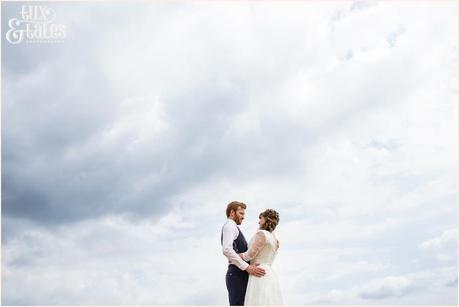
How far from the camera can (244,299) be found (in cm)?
1037

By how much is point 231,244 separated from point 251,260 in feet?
1.65

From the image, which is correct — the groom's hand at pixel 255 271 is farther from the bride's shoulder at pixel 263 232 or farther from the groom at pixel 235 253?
the bride's shoulder at pixel 263 232

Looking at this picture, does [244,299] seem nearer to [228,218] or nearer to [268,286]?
[268,286]

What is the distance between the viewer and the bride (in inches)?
396

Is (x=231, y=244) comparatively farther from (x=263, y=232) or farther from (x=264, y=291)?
(x=264, y=291)

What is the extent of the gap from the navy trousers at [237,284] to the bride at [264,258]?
198mm

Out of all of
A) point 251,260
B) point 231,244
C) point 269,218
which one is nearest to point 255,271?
point 251,260

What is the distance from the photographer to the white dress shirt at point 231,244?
33.6 ft

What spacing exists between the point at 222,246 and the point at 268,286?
1117 millimetres

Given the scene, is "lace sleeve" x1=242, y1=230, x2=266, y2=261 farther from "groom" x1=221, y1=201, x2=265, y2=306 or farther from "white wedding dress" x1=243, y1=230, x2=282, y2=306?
"groom" x1=221, y1=201, x2=265, y2=306

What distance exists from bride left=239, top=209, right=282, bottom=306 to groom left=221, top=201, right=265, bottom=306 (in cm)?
19

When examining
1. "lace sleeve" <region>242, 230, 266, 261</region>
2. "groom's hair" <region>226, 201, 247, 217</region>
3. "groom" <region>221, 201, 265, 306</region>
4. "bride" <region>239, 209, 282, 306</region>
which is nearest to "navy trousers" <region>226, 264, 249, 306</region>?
"groom" <region>221, 201, 265, 306</region>

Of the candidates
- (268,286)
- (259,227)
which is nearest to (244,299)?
(268,286)

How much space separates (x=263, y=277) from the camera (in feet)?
33.5
